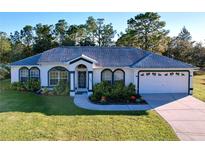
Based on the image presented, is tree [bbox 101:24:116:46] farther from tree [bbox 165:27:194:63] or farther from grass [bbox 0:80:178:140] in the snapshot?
grass [bbox 0:80:178:140]

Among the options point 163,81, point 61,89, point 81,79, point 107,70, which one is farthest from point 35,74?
point 163,81

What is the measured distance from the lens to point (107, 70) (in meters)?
22.2

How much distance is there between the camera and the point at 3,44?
41.3 metres

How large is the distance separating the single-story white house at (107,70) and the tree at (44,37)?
1809 cm

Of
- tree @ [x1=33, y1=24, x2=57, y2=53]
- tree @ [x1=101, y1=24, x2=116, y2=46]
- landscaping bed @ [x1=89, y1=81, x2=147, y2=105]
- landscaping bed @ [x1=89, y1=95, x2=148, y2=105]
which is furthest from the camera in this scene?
tree @ [x1=101, y1=24, x2=116, y2=46]

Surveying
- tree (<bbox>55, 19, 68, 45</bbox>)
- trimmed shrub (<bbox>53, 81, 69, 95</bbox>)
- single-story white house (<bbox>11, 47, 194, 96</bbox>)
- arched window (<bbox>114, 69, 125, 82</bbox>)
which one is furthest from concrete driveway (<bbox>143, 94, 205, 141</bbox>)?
tree (<bbox>55, 19, 68, 45</bbox>)

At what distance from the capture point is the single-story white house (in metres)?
21.1

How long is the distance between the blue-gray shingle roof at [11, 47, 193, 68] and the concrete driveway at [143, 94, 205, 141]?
10.1ft

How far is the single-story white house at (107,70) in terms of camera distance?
21141mm

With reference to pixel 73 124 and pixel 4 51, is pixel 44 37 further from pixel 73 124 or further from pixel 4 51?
pixel 73 124

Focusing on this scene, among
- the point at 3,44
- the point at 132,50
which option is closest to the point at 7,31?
the point at 3,44

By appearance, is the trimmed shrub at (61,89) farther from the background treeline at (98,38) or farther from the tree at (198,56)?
the tree at (198,56)

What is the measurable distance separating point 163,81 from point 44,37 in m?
28.9
